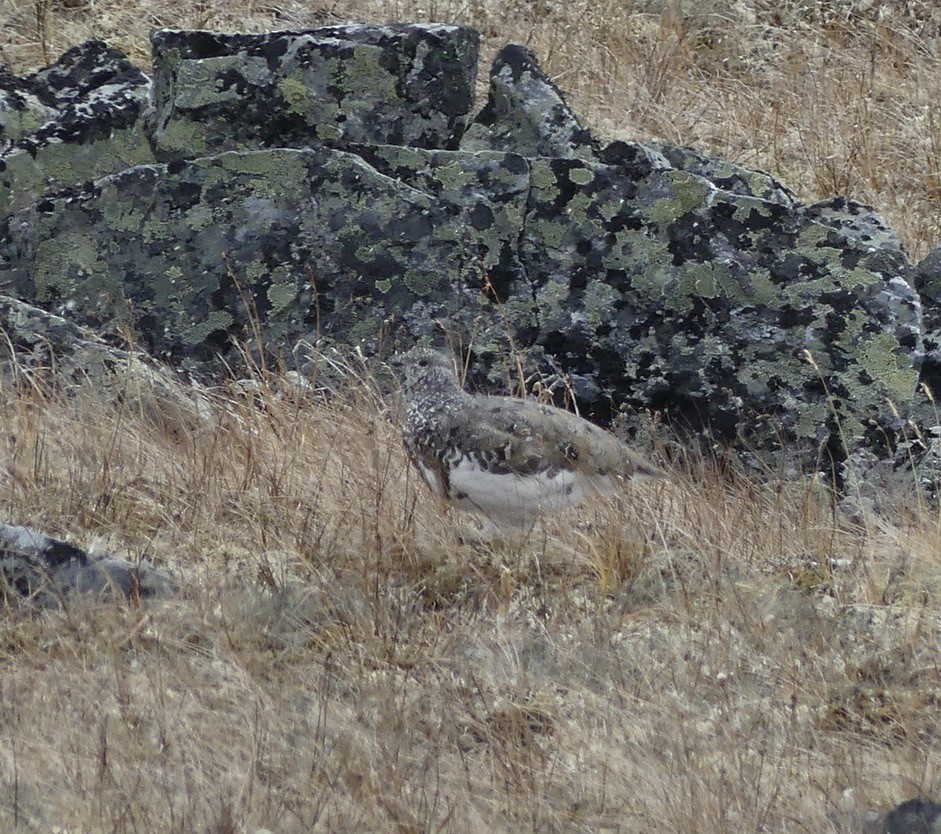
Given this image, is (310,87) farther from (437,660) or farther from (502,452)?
(437,660)

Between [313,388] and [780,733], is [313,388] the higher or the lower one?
the lower one

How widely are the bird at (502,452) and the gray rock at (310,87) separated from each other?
2.28 m

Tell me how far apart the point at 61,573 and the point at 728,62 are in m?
8.23

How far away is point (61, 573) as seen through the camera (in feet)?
13.5

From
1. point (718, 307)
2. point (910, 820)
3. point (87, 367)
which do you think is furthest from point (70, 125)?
point (910, 820)

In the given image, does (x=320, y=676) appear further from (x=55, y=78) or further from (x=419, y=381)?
(x=55, y=78)

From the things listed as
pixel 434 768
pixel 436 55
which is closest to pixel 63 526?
pixel 434 768

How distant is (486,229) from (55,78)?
2.66 meters

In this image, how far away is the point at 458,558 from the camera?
4.51 meters

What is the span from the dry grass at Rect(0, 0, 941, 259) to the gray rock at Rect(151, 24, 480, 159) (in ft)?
9.49

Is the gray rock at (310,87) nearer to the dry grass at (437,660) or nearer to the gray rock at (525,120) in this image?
the gray rock at (525,120)

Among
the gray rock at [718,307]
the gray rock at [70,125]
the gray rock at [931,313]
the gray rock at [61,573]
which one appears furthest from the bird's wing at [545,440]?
the gray rock at [70,125]

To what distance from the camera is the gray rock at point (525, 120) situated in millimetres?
7105

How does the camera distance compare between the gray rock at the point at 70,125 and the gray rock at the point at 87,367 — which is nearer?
the gray rock at the point at 87,367
